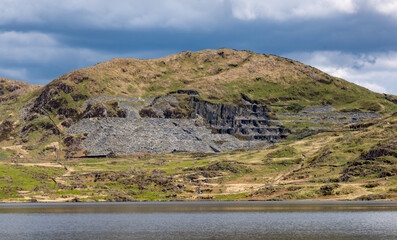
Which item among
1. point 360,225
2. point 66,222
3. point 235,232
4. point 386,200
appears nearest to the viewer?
point 235,232

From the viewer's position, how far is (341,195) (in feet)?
656

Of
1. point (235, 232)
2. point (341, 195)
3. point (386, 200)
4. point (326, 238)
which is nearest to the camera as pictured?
point (326, 238)

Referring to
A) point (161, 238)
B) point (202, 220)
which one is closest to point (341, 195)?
point (202, 220)

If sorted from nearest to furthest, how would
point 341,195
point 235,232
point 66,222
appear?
point 235,232 < point 66,222 < point 341,195

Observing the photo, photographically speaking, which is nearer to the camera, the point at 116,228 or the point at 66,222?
the point at 116,228

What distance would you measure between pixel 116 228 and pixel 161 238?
67.6 ft

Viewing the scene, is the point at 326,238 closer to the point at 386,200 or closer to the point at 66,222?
the point at 66,222

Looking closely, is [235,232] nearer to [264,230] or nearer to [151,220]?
[264,230]

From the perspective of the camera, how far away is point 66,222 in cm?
11331

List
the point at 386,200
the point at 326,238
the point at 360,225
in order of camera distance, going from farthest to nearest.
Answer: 1. the point at 386,200
2. the point at 360,225
3. the point at 326,238

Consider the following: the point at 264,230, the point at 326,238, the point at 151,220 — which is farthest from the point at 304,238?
the point at 151,220

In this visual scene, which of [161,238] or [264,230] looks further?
[264,230]

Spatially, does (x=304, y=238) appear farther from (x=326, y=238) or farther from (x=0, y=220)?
(x=0, y=220)

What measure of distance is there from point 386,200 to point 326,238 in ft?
378
